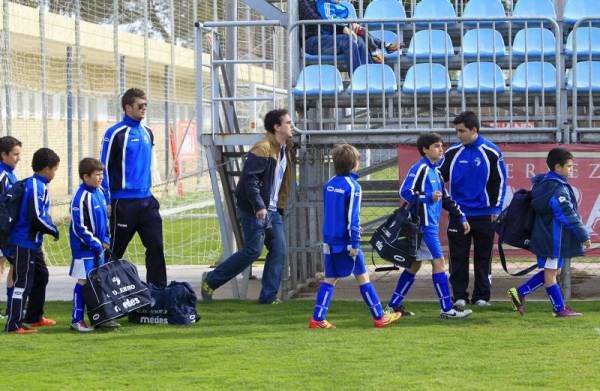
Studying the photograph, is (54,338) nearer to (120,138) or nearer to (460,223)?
(120,138)

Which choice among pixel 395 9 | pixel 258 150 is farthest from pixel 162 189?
pixel 258 150

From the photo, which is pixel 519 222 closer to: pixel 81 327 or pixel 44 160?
pixel 81 327

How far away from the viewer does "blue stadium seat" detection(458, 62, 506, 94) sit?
450 inches

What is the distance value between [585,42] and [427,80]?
164 centimetres

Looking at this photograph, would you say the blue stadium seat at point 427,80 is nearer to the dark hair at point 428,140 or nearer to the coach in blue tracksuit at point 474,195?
the coach in blue tracksuit at point 474,195

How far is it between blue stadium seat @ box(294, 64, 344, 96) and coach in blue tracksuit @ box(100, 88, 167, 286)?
1.79 metres

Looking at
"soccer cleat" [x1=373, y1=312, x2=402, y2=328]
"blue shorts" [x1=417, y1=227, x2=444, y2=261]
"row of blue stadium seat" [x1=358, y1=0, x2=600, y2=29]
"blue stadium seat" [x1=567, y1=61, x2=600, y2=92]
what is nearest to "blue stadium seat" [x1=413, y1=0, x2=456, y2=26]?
"row of blue stadium seat" [x1=358, y1=0, x2=600, y2=29]

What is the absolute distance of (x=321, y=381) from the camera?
7.14m

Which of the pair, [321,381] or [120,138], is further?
[120,138]

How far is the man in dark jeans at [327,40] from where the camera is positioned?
11.9 metres

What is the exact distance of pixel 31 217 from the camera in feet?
30.7

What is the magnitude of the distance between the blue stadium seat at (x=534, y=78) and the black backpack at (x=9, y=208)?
4.80 meters

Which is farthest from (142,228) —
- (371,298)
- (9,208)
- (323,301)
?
(371,298)

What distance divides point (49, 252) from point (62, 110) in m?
7.88
